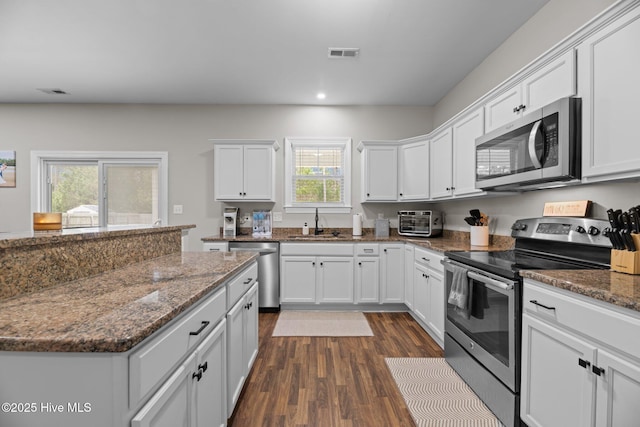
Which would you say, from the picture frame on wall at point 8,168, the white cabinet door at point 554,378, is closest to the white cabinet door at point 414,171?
the white cabinet door at point 554,378

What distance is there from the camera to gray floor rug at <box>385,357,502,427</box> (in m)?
1.75

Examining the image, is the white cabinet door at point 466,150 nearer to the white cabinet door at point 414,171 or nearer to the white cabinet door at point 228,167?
the white cabinet door at point 414,171

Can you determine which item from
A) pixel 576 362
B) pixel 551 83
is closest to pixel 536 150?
pixel 551 83

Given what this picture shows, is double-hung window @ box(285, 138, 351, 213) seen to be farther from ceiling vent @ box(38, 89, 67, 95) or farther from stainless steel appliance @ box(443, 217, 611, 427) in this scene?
ceiling vent @ box(38, 89, 67, 95)

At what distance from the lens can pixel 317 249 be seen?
362 cm

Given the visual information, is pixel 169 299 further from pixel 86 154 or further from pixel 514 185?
pixel 86 154

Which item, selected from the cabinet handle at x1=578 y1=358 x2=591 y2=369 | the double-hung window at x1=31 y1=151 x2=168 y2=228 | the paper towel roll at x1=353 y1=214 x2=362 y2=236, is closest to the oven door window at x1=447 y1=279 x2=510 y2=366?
the cabinet handle at x1=578 y1=358 x2=591 y2=369

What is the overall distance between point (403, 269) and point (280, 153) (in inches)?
90.2

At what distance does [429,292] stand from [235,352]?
1.93 meters

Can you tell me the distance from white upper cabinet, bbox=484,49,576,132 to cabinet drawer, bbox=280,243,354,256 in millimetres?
1930

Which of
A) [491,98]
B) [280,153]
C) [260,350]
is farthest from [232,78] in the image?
[260,350]

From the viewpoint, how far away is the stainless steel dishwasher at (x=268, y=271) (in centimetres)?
364

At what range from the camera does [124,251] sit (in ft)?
5.46

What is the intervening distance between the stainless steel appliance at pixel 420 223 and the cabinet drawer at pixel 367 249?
52 cm
